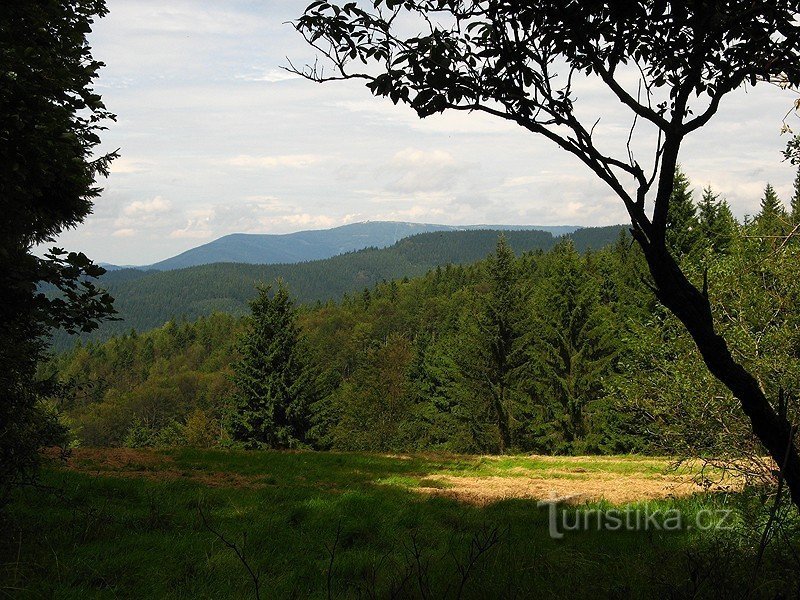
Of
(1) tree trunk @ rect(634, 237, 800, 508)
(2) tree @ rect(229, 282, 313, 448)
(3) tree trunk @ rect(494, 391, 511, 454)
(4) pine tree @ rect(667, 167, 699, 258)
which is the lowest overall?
(3) tree trunk @ rect(494, 391, 511, 454)

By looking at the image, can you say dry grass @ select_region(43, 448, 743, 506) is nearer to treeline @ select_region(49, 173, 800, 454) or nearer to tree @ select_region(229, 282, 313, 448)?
treeline @ select_region(49, 173, 800, 454)

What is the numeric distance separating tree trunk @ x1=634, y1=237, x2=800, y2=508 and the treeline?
10.8 feet

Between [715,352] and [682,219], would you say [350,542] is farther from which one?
[682,219]

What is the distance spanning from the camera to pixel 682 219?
112 feet

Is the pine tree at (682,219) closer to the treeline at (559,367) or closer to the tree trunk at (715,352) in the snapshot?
the treeline at (559,367)

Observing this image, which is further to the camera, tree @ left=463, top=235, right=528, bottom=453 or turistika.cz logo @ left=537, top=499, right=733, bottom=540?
tree @ left=463, top=235, right=528, bottom=453

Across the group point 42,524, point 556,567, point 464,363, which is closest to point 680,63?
point 556,567

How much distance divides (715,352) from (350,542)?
5.77 m

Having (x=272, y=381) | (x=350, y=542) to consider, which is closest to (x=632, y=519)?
(x=350, y=542)

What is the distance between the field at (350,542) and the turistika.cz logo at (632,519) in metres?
0.07

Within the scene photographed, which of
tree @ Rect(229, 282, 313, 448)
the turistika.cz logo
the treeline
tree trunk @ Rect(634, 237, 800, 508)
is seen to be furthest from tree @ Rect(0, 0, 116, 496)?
tree @ Rect(229, 282, 313, 448)

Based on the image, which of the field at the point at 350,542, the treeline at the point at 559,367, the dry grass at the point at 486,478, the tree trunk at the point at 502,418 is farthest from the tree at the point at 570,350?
the field at the point at 350,542

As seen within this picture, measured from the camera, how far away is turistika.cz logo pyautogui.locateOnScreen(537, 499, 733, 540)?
796 cm

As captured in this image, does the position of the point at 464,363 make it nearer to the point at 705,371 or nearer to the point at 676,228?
the point at 676,228
